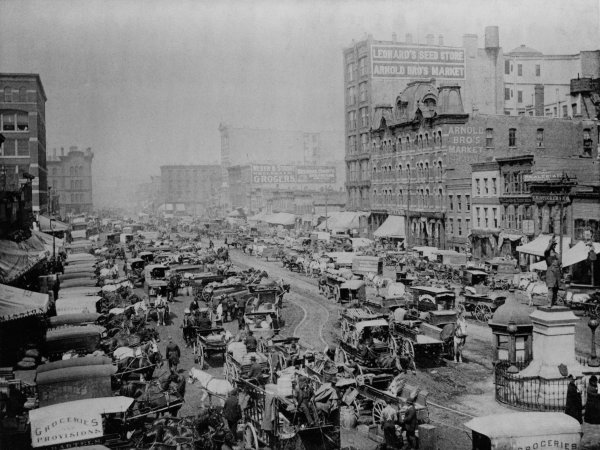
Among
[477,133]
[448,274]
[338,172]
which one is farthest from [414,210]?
[338,172]

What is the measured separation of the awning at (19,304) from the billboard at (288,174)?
388 feet

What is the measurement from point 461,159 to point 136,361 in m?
50.2

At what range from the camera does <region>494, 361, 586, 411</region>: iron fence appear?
1795cm

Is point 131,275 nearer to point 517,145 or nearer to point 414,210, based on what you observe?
point 414,210

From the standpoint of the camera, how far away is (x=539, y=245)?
4456 centimetres

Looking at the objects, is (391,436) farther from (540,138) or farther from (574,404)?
(540,138)

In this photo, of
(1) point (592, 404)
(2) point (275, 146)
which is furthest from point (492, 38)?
(2) point (275, 146)

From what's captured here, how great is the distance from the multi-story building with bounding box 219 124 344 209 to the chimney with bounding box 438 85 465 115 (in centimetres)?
10106

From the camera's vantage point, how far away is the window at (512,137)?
213ft

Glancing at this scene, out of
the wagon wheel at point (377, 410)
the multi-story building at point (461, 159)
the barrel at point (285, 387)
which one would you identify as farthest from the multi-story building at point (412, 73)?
the barrel at point (285, 387)

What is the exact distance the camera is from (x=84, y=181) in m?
170

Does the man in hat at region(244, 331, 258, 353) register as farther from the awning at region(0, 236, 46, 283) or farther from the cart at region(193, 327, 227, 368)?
the awning at region(0, 236, 46, 283)

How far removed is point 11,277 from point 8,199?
28.1ft

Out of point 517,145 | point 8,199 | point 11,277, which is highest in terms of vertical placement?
point 517,145
